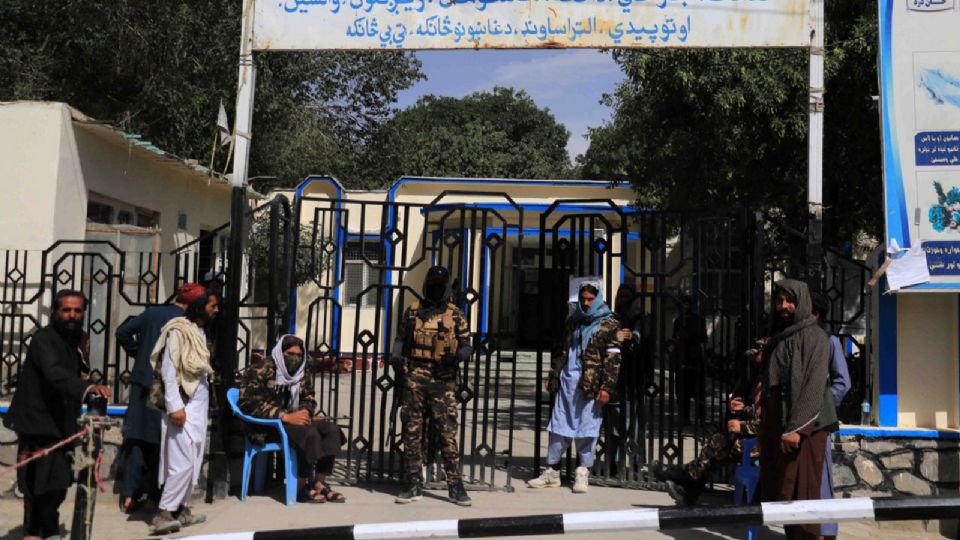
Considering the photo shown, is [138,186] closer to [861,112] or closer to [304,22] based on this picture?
[304,22]

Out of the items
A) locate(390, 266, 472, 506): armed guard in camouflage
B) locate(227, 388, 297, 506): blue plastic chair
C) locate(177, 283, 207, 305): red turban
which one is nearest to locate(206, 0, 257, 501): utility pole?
locate(227, 388, 297, 506): blue plastic chair

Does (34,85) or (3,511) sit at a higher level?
(34,85)

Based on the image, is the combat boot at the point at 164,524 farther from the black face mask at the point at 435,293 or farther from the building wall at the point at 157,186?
the building wall at the point at 157,186

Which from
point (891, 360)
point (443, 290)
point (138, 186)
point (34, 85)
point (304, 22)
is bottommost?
point (891, 360)

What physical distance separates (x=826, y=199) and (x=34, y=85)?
12.1m

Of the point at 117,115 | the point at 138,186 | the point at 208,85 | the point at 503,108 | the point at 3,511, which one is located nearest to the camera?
the point at 3,511

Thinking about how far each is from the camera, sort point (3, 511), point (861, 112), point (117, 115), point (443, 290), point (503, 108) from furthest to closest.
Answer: point (503, 108) < point (117, 115) < point (861, 112) < point (443, 290) < point (3, 511)

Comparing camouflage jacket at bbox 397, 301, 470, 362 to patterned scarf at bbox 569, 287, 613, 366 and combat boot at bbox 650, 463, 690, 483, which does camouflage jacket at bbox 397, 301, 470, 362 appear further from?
combat boot at bbox 650, 463, 690, 483

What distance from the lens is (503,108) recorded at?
41031mm

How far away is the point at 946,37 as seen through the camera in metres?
6.47

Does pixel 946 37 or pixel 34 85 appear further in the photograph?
pixel 34 85

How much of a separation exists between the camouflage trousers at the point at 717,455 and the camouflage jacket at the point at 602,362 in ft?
3.05

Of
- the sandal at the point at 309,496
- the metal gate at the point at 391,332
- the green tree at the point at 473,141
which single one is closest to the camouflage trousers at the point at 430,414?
the metal gate at the point at 391,332

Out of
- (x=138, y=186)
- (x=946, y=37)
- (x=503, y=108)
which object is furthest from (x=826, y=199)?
(x=503, y=108)
